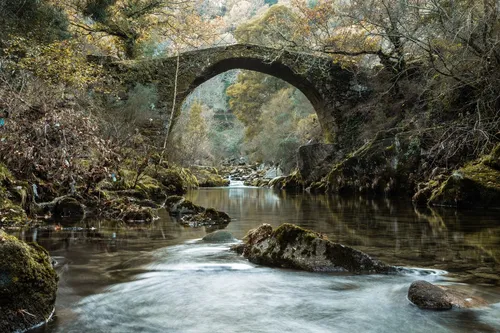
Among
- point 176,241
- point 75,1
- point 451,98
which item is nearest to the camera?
point 176,241

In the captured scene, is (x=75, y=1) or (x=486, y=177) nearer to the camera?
(x=486, y=177)

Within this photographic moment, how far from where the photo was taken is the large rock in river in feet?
14.0

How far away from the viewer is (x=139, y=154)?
14047 millimetres

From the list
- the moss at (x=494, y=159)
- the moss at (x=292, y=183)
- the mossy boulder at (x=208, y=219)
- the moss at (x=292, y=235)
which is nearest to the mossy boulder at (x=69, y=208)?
the mossy boulder at (x=208, y=219)

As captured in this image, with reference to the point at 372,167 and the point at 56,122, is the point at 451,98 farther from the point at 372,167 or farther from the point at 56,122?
the point at 56,122

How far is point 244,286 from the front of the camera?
384 cm

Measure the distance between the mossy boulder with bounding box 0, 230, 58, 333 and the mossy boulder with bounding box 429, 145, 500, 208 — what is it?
9368 mm

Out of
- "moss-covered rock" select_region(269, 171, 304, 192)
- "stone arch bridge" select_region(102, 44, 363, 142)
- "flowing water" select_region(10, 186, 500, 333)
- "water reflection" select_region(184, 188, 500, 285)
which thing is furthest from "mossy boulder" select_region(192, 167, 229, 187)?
"flowing water" select_region(10, 186, 500, 333)

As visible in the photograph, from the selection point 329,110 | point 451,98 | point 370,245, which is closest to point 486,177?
point 451,98

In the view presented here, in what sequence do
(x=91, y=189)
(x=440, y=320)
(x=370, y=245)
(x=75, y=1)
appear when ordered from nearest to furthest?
1. (x=440, y=320)
2. (x=370, y=245)
3. (x=91, y=189)
4. (x=75, y=1)

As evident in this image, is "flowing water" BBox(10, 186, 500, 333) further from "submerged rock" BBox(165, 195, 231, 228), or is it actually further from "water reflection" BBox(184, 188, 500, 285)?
"submerged rock" BBox(165, 195, 231, 228)

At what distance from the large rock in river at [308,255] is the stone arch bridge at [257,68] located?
14890 mm

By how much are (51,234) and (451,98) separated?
38.0 ft

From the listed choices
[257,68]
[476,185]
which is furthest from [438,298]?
[257,68]
